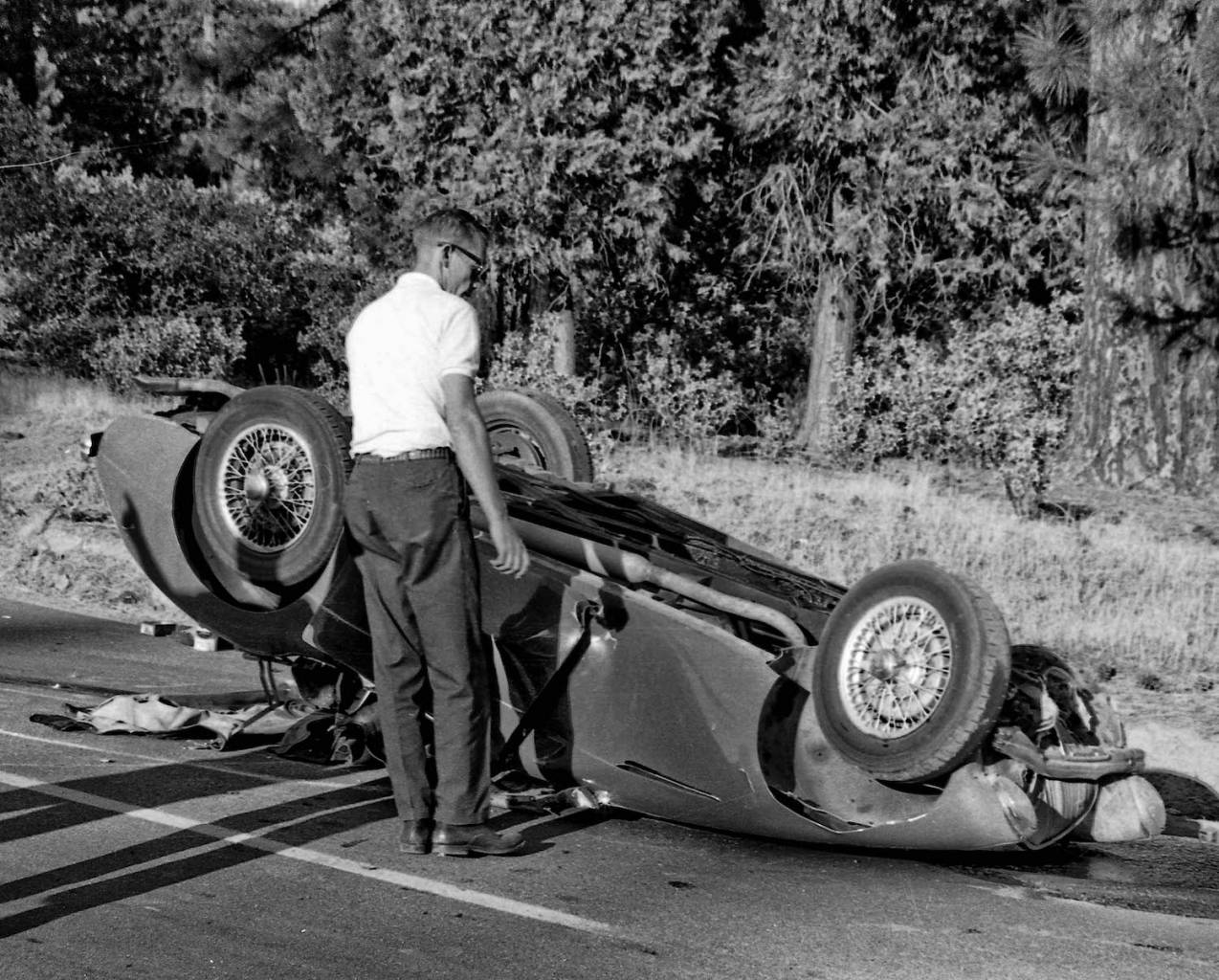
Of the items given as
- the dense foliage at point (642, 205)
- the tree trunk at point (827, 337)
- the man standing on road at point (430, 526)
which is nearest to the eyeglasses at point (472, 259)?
the man standing on road at point (430, 526)

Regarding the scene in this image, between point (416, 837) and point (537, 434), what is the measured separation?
275 centimetres

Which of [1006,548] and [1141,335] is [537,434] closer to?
[1006,548]

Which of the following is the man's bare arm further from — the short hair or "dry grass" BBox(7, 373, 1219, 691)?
"dry grass" BBox(7, 373, 1219, 691)

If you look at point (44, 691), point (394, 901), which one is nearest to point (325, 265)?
point (44, 691)

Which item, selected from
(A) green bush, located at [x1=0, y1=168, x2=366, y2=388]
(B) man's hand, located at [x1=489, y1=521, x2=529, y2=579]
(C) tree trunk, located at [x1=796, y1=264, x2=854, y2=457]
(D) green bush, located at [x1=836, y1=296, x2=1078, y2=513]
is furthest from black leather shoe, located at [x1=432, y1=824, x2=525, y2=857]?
(A) green bush, located at [x1=0, y1=168, x2=366, y2=388]

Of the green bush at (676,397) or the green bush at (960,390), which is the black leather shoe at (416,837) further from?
the green bush at (676,397)

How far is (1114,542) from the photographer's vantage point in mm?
11805

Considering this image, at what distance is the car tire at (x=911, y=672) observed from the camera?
4.73m

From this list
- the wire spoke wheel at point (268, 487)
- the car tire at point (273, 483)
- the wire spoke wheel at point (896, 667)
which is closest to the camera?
the wire spoke wheel at point (896, 667)

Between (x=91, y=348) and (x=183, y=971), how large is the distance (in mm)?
19998

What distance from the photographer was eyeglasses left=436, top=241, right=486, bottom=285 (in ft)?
16.6

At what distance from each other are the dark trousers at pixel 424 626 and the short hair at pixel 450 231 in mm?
735

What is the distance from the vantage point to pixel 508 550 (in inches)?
193

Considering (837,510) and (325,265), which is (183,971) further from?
(325,265)
